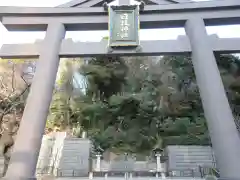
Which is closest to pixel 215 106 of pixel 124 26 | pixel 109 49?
pixel 109 49

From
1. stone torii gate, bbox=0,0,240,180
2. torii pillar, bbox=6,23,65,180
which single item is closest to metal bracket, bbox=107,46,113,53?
stone torii gate, bbox=0,0,240,180

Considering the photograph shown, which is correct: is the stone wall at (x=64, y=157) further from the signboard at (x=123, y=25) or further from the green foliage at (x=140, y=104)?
the signboard at (x=123, y=25)

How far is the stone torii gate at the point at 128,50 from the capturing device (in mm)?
3453

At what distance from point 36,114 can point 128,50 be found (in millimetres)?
2099

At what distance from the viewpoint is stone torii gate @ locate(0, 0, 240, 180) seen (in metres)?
3.45

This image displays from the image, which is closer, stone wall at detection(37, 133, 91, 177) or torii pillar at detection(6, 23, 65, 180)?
torii pillar at detection(6, 23, 65, 180)

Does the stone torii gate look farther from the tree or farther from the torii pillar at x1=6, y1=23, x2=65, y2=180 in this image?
the tree

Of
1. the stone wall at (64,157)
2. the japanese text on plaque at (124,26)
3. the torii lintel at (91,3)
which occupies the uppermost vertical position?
the torii lintel at (91,3)

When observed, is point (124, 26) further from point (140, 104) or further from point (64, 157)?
point (140, 104)

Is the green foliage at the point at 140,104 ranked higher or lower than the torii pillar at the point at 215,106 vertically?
higher

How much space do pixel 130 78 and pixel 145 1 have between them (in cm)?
726

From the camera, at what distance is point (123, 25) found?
189 inches

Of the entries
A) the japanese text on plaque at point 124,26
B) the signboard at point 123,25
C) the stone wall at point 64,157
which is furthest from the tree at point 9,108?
the japanese text on plaque at point 124,26

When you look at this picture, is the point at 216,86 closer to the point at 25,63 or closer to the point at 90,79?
the point at 90,79
